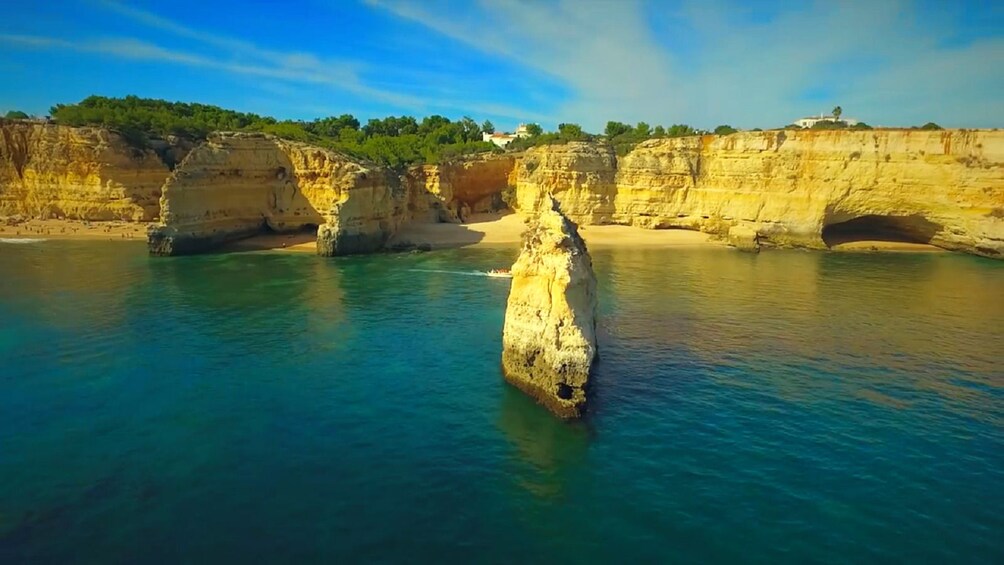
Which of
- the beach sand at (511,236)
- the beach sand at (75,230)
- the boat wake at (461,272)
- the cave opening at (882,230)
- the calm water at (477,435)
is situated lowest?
the calm water at (477,435)

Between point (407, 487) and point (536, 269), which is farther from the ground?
point (536, 269)


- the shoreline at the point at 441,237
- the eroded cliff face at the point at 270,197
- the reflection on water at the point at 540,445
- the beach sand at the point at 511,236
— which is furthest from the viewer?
the beach sand at the point at 511,236

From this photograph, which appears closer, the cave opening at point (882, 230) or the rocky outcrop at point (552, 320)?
the rocky outcrop at point (552, 320)

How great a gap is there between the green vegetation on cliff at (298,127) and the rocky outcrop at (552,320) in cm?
3785

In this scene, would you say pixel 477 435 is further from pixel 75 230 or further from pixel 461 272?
pixel 75 230

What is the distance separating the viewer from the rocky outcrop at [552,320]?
18.6 meters

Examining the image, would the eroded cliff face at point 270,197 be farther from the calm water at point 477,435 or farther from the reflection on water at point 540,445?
the reflection on water at point 540,445

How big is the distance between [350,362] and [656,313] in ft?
52.8

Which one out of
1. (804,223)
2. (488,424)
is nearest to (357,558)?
(488,424)

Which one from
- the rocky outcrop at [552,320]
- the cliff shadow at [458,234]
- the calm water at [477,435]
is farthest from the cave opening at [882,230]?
the rocky outcrop at [552,320]

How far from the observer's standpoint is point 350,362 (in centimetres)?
2384

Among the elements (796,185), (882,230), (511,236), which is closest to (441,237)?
(511,236)

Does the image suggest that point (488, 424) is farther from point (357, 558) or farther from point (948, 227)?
point (948, 227)

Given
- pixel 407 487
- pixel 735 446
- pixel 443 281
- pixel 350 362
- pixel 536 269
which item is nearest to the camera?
pixel 407 487
